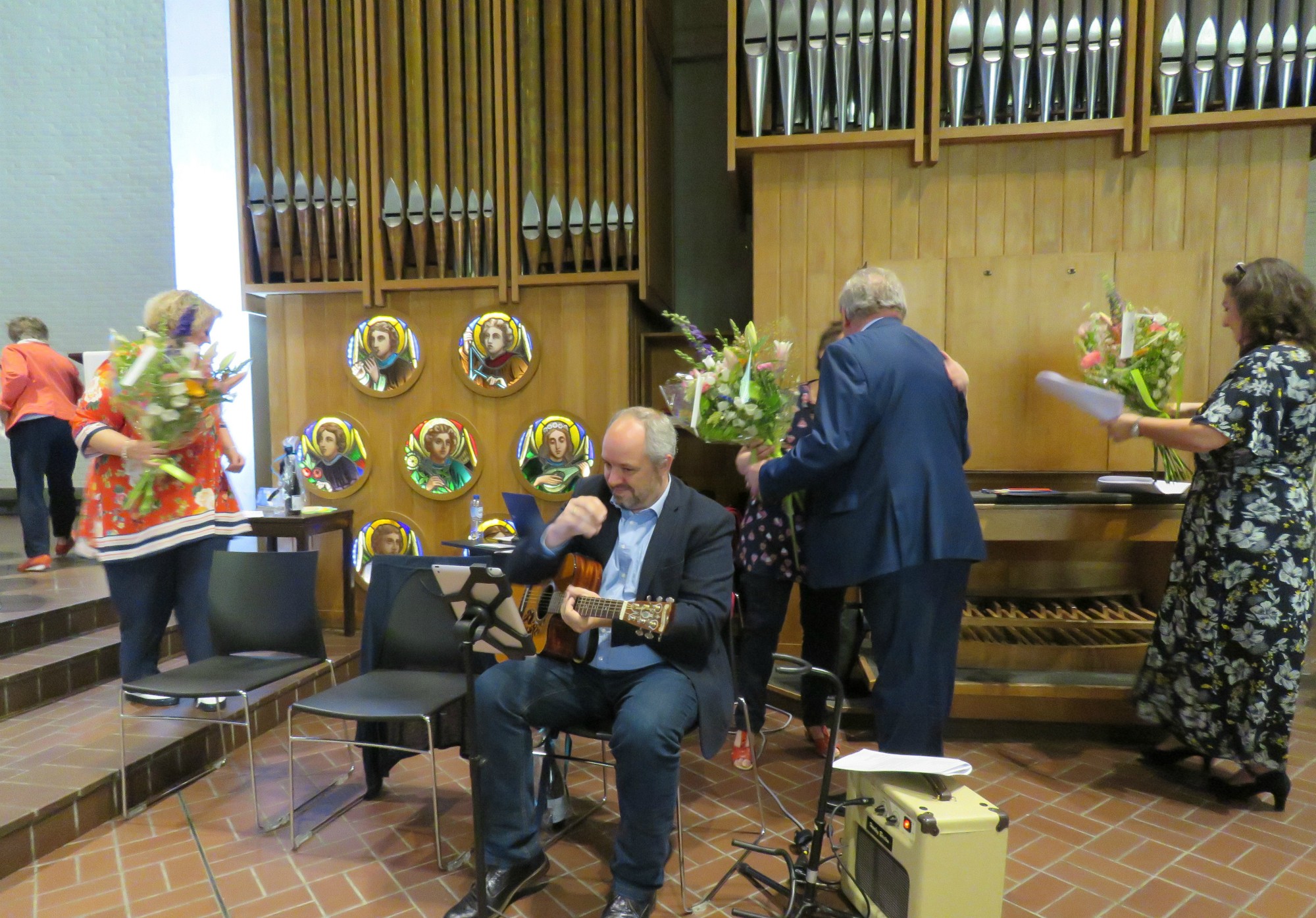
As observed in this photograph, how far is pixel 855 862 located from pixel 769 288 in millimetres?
3129

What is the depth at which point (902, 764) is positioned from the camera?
84.5 inches

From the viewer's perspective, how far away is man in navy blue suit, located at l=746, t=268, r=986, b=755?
247cm

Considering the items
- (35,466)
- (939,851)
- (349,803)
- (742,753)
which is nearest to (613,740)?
(939,851)

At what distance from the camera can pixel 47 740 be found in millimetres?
3297

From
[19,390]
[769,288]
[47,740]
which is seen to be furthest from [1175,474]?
[19,390]

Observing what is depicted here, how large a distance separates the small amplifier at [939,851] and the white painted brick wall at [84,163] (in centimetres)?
905

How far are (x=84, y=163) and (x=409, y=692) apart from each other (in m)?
8.62

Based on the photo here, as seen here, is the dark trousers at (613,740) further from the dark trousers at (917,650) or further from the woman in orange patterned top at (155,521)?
the woman in orange patterned top at (155,521)

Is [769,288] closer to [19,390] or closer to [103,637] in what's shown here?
[103,637]

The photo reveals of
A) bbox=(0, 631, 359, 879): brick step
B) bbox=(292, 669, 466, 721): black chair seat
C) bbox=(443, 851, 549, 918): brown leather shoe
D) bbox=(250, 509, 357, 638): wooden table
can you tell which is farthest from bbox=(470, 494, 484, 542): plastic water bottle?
bbox=(443, 851, 549, 918): brown leather shoe

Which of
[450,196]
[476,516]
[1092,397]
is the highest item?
[450,196]

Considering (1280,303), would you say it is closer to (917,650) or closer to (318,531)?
(917,650)

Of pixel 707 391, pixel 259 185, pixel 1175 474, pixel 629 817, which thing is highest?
pixel 259 185

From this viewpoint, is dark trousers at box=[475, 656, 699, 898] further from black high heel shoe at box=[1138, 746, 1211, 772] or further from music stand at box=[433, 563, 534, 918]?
black high heel shoe at box=[1138, 746, 1211, 772]
